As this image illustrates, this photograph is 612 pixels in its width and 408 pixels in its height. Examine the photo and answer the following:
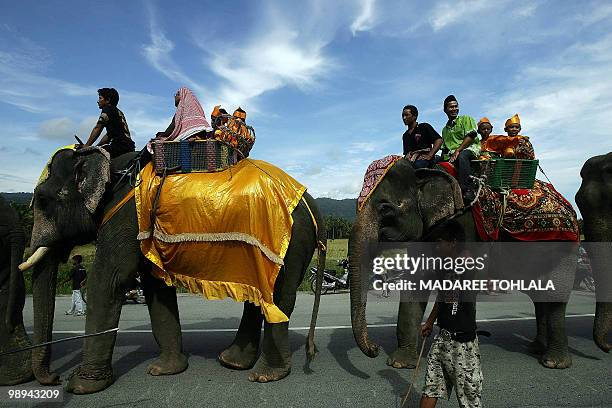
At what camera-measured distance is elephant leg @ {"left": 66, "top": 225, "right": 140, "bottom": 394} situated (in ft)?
14.4

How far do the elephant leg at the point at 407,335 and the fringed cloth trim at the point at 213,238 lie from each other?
5.90 feet

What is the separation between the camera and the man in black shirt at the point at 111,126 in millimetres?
5250

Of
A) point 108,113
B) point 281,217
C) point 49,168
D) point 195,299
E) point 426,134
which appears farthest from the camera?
point 195,299

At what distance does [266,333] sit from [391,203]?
6.43ft

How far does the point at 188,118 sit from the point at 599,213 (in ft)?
17.4

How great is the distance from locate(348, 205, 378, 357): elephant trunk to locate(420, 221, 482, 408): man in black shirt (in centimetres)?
73

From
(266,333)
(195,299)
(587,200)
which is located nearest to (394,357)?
(266,333)

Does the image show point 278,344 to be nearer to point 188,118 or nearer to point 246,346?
point 246,346

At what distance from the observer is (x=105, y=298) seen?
4.52 meters

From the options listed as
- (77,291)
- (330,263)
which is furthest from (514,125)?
(330,263)

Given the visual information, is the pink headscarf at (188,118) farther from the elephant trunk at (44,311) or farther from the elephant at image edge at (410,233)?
the elephant at image edge at (410,233)

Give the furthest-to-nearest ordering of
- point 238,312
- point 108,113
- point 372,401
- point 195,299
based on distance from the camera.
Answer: point 195,299
point 238,312
point 108,113
point 372,401

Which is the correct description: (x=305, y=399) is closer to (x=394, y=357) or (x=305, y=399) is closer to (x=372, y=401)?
(x=372, y=401)

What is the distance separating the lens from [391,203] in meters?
4.64
